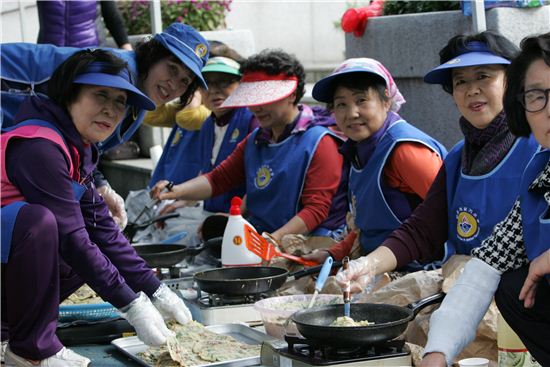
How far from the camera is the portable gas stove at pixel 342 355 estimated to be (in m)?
2.63

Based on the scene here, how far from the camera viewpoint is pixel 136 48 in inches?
163

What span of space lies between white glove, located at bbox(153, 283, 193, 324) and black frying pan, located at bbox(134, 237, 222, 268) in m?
0.72

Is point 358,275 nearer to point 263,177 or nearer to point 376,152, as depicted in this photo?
point 376,152

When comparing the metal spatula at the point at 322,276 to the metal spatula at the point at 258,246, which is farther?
the metal spatula at the point at 258,246

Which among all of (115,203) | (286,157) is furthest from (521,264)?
(115,203)

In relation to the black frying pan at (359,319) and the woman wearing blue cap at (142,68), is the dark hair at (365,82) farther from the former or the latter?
the black frying pan at (359,319)

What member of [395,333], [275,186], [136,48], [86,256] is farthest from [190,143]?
[395,333]

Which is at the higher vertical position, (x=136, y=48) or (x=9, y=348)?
(x=136, y=48)

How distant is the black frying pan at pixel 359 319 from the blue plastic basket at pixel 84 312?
110 cm

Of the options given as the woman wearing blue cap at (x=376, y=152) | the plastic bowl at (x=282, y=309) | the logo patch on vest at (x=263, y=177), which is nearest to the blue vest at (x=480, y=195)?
the woman wearing blue cap at (x=376, y=152)

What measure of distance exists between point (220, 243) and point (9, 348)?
1497mm

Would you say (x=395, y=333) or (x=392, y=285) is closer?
(x=395, y=333)

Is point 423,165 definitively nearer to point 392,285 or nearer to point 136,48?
point 392,285

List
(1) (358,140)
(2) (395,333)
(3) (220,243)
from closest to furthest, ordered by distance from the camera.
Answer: (2) (395,333)
(1) (358,140)
(3) (220,243)
